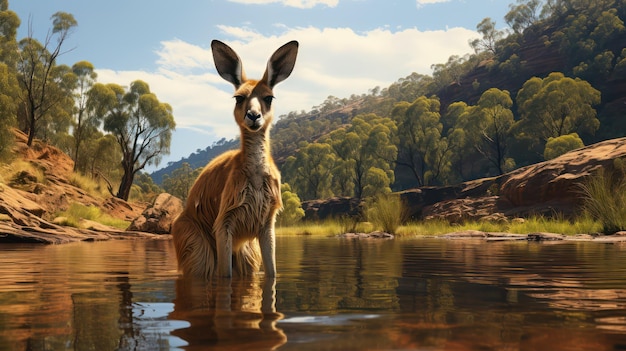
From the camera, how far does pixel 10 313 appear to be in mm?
2705

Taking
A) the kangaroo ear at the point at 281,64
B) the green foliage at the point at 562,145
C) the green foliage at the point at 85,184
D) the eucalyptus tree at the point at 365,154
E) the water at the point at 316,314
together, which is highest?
the eucalyptus tree at the point at 365,154

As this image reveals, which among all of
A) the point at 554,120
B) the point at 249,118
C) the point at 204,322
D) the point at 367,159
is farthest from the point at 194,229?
the point at 367,159

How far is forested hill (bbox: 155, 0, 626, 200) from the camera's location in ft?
181

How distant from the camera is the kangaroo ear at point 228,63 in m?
5.16

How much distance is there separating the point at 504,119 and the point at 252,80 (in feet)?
194

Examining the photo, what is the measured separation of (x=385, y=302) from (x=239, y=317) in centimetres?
105

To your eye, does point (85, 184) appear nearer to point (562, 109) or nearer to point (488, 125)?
point (488, 125)

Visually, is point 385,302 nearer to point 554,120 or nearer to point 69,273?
point 69,273

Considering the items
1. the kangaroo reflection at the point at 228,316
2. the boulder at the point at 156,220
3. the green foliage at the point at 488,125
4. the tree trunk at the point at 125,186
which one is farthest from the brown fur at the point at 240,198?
the green foliage at the point at 488,125

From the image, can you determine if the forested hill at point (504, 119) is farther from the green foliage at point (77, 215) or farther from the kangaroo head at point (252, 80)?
the kangaroo head at point (252, 80)

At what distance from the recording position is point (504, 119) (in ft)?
195

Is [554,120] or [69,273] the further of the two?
[554,120]

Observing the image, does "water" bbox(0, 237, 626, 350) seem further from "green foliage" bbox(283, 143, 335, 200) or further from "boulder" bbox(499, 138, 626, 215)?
"green foliage" bbox(283, 143, 335, 200)

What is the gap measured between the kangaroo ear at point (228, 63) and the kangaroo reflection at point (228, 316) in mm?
2156
